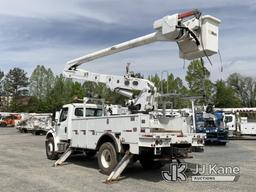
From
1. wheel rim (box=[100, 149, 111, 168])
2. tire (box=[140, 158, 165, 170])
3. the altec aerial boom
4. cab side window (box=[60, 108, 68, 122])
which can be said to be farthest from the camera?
cab side window (box=[60, 108, 68, 122])

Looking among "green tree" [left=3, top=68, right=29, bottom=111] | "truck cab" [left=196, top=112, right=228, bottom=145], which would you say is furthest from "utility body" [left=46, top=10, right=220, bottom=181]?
"green tree" [left=3, top=68, right=29, bottom=111]

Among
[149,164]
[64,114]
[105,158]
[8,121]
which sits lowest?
[149,164]

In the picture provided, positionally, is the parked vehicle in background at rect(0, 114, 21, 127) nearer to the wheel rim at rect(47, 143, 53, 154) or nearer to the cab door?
the wheel rim at rect(47, 143, 53, 154)

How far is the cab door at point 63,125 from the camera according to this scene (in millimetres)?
14969

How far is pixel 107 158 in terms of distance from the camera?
1195 centimetres

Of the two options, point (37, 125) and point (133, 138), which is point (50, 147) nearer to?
point (133, 138)

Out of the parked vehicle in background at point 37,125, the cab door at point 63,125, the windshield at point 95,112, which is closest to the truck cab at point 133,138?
the cab door at point 63,125

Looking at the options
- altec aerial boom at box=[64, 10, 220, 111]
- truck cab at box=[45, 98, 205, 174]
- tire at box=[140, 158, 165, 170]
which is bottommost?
tire at box=[140, 158, 165, 170]

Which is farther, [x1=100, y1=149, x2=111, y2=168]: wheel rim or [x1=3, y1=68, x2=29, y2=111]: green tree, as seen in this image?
[x1=3, y1=68, x2=29, y2=111]: green tree

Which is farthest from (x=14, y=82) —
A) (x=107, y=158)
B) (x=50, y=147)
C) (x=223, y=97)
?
(x=107, y=158)

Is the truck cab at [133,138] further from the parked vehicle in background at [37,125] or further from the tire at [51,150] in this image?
the parked vehicle in background at [37,125]

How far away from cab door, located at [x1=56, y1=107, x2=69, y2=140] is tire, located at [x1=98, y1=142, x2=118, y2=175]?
3270 millimetres

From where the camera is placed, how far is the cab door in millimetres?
14969

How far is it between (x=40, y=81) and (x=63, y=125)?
72.2m
